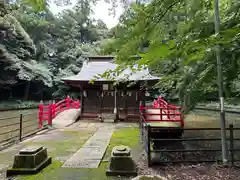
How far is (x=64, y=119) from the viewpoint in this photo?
9578 mm

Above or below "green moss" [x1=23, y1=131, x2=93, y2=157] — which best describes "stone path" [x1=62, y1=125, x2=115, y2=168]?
above

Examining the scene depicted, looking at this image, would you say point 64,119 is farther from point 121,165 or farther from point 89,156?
point 121,165

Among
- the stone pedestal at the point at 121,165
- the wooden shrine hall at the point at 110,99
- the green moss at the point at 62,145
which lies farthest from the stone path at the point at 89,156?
the wooden shrine hall at the point at 110,99

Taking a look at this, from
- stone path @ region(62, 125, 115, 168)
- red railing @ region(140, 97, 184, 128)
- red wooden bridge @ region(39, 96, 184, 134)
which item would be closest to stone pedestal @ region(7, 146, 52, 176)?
stone path @ region(62, 125, 115, 168)

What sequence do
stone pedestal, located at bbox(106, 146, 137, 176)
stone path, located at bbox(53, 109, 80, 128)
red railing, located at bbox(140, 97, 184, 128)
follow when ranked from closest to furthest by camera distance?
stone pedestal, located at bbox(106, 146, 137, 176) < red railing, located at bbox(140, 97, 184, 128) < stone path, located at bbox(53, 109, 80, 128)

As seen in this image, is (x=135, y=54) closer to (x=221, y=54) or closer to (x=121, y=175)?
(x=221, y=54)

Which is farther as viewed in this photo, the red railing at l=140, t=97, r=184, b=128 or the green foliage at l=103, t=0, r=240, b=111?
the red railing at l=140, t=97, r=184, b=128

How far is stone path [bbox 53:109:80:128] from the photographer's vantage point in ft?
28.6

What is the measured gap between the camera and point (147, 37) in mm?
1394

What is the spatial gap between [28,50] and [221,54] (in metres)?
23.0

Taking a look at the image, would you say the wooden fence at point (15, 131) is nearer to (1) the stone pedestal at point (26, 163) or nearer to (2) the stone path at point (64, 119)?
(2) the stone path at point (64, 119)

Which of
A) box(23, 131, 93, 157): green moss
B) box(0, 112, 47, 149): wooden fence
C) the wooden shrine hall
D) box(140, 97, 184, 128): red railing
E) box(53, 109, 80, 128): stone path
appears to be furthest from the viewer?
the wooden shrine hall

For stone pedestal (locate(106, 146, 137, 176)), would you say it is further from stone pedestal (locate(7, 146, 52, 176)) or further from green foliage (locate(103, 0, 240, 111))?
green foliage (locate(103, 0, 240, 111))

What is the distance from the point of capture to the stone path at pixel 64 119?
872cm
